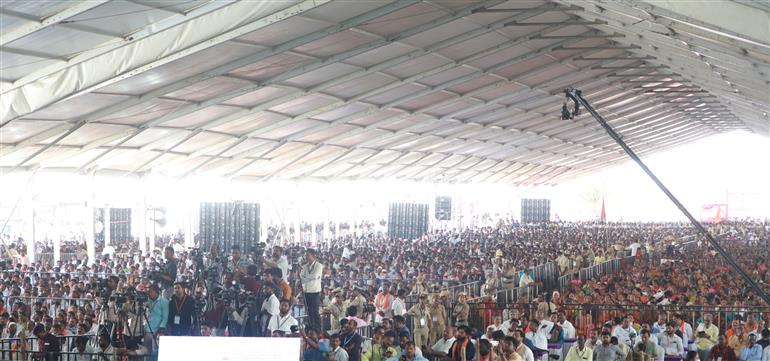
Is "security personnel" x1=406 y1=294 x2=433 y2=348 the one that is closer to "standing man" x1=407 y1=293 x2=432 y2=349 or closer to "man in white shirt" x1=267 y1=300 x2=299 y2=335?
"standing man" x1=407 y1=293 x2=432 y2=349

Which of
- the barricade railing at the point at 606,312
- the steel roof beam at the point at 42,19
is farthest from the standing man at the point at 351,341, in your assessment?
the steel roof beam at the point at 42,19

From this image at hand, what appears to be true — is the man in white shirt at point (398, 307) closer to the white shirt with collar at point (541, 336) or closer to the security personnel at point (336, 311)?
the security personnel at point (336, 311)

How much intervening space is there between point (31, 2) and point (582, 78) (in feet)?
65.1

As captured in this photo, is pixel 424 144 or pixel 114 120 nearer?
pixel 114 120

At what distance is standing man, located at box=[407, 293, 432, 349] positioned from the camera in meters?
12.2

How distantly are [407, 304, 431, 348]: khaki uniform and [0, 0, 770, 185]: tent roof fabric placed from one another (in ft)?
16.4

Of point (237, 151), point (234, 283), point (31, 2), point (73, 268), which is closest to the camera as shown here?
point (31, 2)

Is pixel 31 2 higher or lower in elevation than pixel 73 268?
higher

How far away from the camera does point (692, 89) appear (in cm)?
3297

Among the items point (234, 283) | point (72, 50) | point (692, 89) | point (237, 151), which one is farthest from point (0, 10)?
point (692, 89)

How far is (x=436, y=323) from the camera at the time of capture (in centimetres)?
1259

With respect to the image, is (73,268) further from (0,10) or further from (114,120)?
(0,10)

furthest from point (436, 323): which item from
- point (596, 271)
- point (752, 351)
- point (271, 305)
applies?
point (596, 271)

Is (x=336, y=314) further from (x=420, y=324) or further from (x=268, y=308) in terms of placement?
(x=268, y=308)
